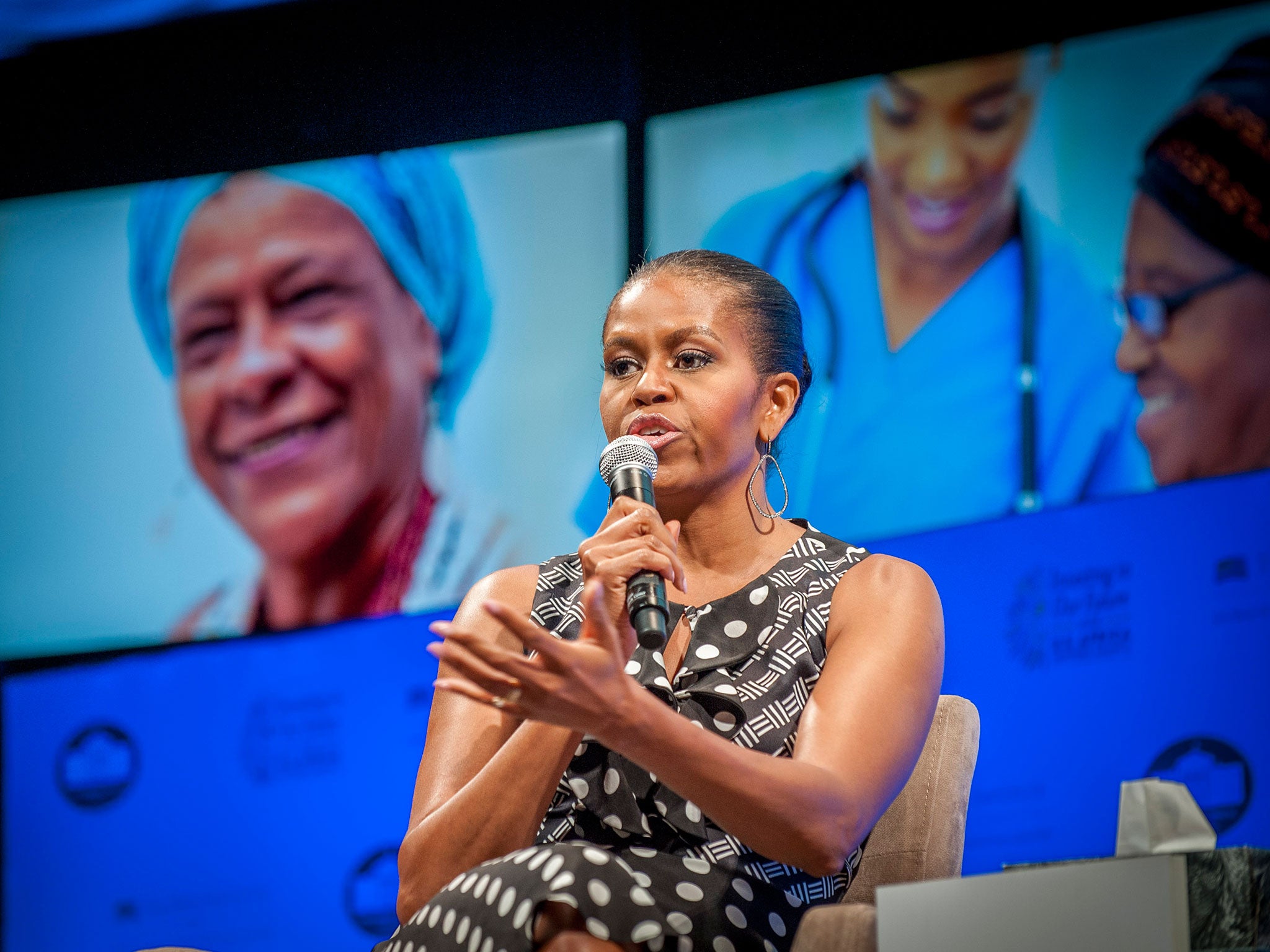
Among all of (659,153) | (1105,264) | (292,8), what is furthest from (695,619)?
(292,8)

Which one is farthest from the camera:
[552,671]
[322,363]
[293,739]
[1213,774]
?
[322,363]

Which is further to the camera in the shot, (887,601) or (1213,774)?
(1213,774)

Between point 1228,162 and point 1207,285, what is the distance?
298 millimetres

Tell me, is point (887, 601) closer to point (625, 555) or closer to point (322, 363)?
point (625, 555)

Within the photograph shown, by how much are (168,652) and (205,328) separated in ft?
3.08

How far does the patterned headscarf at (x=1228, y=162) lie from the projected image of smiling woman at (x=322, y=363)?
1860 millimetres

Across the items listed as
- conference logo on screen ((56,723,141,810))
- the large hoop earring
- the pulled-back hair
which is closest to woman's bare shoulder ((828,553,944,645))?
the large hoop earring

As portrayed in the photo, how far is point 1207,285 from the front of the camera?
11.1 feet

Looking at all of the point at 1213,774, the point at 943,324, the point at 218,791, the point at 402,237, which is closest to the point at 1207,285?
the point at 943,324

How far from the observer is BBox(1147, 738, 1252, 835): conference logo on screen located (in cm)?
305

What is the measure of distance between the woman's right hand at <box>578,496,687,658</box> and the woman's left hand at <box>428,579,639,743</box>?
0.11m

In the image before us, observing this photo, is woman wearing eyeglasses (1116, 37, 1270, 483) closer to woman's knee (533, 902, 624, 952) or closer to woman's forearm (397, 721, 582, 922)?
woman's forearm (397, 721, 582, 922)

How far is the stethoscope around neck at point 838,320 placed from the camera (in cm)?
346

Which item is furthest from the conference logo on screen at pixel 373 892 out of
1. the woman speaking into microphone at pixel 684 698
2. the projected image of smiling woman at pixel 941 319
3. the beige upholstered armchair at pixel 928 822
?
the beige upholstered armchair at pixel 928 822
